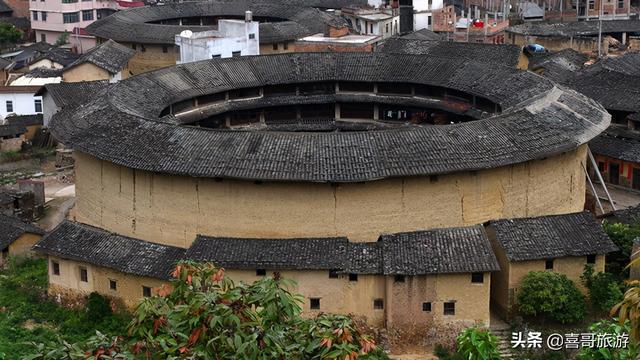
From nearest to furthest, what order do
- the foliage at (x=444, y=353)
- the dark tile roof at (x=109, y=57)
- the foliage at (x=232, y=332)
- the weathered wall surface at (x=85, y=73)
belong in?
1. the foliage at (x=232, y=332)
2. the foliage at (x=444, y=353)
3. the weathered wall surface at (x=85, y=73)
4. the dark tile roof at (x=109, y=57)

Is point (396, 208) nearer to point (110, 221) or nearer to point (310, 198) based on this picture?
point (310, 198)

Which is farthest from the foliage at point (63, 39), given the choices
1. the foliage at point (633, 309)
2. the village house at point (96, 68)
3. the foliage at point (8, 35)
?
the foliage at point (633, 309)

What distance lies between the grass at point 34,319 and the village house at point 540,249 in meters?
12.1

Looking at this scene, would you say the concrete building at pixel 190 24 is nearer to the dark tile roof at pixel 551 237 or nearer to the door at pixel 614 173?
the door at pixel 614 173

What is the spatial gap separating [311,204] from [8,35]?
56.2 meters

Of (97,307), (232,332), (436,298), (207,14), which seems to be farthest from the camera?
(207,14)

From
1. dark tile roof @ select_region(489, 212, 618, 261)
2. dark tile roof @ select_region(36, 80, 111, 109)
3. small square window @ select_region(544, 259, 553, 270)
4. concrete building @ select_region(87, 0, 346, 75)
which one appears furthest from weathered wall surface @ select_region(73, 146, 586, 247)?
concrete building @ select_region(87, 0, 346, 75)

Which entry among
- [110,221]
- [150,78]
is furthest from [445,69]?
[110,221]

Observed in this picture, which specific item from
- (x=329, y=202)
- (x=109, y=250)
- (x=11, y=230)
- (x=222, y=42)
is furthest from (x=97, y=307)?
(x=222, y=42)

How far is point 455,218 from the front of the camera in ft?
111

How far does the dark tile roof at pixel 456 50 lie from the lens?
6003cm

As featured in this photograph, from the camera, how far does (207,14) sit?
3078 inches

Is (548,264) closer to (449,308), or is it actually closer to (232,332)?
(449,308)

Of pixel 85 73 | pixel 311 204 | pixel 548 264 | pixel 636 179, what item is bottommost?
pixel 636 179
